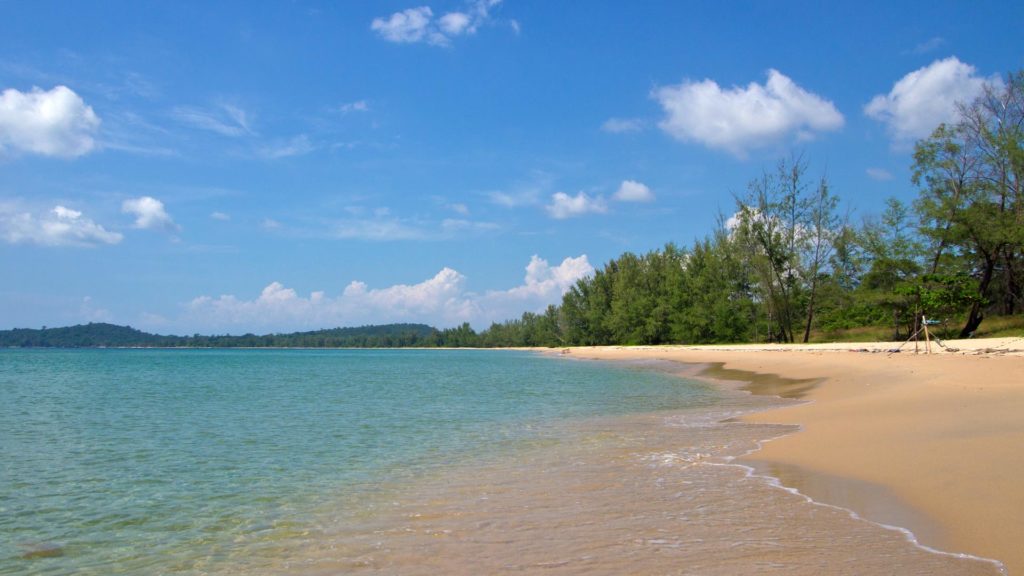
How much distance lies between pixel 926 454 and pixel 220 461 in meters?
10.6

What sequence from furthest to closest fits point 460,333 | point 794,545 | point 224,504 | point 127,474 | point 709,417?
point 460,333 < point 709,417 < point 127,474 < point 224,504 < point 794,545

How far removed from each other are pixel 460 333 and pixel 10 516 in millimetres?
184370

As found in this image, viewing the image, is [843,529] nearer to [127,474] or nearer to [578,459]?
[578,459]

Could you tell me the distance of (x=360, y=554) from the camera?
5750 millimetres

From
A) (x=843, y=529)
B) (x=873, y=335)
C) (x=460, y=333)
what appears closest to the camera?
(x=843, y=529)

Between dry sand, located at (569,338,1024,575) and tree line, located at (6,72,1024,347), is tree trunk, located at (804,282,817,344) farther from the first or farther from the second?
dry sand, located at (569,338,1024,575)

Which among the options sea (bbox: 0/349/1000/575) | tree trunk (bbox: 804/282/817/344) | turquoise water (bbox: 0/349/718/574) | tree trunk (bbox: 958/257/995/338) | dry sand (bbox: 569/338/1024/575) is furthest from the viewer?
tree trunk (bbox: 804/282/817/344)

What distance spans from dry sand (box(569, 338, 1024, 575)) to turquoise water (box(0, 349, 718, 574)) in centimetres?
465

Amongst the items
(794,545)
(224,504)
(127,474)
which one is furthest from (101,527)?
(794,545)

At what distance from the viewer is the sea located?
532cm

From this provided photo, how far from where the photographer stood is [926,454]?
8.05 m

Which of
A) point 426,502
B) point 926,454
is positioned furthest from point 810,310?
point 426,502

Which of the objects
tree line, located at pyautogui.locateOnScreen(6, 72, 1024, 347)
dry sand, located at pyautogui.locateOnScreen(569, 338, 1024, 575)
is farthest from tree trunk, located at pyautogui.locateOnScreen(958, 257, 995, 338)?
dry sand, located at pyautogui.locateOnScreen(569, 338, 1024, 575)

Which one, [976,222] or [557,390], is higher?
[976,222]
